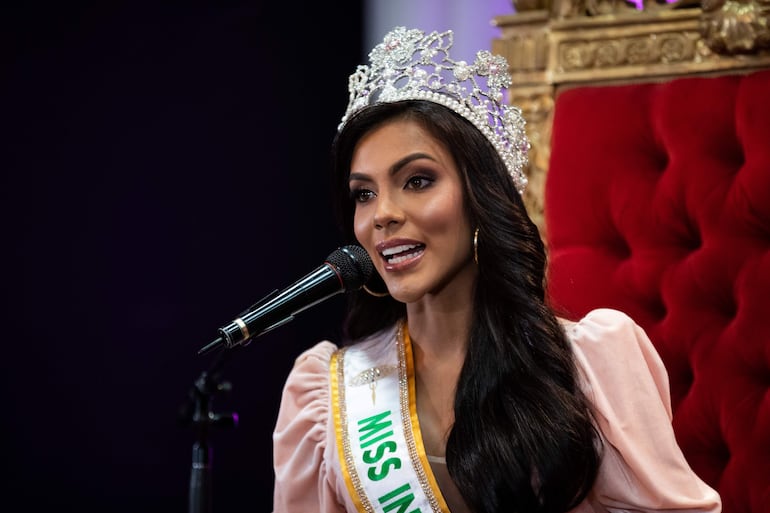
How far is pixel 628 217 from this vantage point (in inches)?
76.2

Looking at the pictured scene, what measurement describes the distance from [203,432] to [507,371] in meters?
0.50

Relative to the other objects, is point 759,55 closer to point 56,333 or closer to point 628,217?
point 628,217

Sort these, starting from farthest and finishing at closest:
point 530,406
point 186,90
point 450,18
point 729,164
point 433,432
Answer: point 186,90 → point 450,18 → point 729,164 → point 433,432 → point 530,406

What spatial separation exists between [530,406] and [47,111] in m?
1.59

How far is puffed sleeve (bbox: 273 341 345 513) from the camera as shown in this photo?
5.67ft

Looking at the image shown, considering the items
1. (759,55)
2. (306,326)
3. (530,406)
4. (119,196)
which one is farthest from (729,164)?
(119,196)

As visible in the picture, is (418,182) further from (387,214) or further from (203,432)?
(203,432)

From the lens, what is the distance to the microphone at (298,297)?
1312 mm

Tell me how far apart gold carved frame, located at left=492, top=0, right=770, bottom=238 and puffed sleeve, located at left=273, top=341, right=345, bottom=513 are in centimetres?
60

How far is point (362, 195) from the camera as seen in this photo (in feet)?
5.54

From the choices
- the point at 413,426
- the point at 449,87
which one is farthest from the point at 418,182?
the point at 413,426

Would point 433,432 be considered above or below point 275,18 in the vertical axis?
below

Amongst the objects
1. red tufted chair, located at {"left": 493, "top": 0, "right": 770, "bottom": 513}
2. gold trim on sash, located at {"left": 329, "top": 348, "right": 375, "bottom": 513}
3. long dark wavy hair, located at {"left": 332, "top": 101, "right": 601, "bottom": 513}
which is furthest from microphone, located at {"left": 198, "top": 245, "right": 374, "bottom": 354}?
red tufted chair, located at {"left": 493, "top": 0, "right": 770, "bottom": 513}

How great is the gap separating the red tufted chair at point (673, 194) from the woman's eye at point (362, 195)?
422 mm
